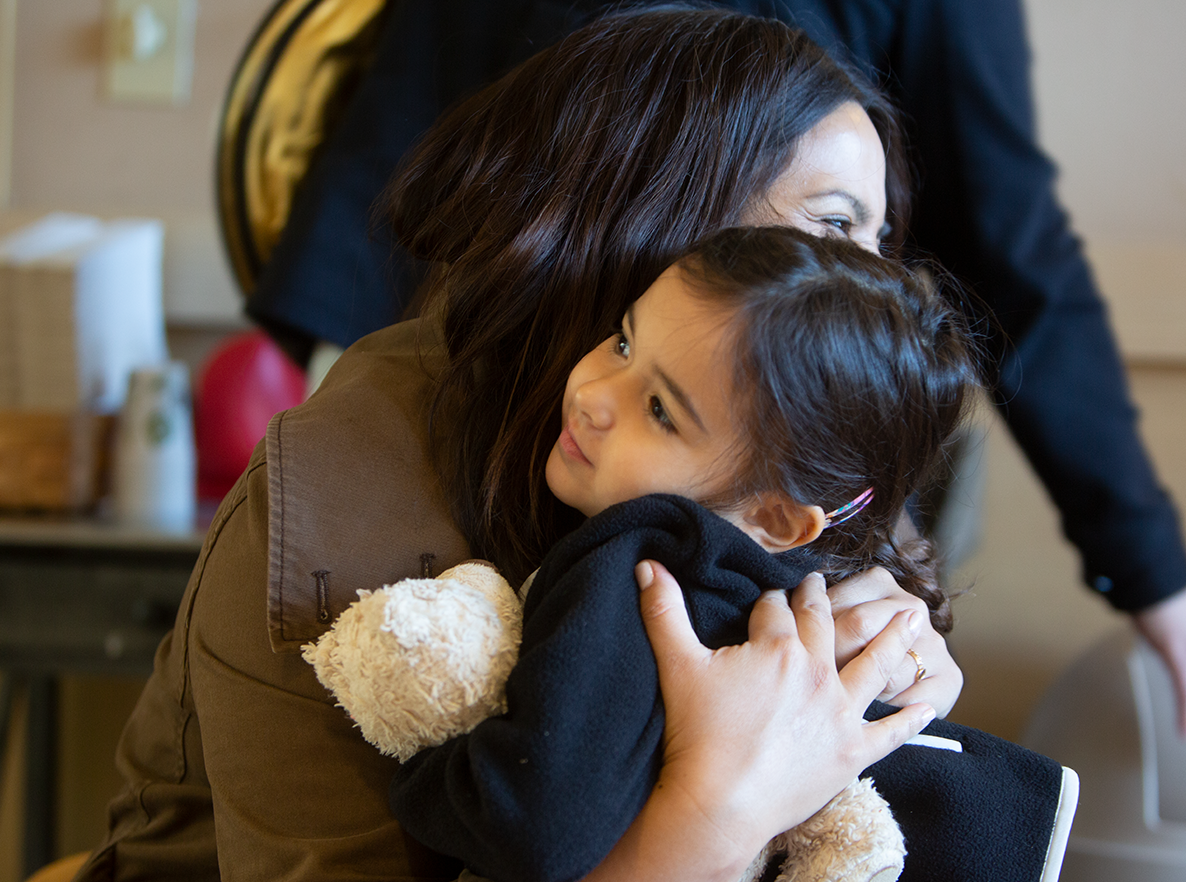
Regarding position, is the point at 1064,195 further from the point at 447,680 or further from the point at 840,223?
the point at 447,680

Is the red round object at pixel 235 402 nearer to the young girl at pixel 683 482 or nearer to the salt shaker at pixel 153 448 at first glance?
the salt shaker at pixel 153 448

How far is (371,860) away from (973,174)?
0.91 metres

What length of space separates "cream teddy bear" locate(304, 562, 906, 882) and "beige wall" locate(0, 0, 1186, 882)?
1.19 metres

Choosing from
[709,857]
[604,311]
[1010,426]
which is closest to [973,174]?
[1010,426]

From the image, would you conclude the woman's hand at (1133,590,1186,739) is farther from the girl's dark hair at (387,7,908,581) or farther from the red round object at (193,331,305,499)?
the red round object at (193,331,305,499)

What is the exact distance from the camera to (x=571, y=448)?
2.08ft

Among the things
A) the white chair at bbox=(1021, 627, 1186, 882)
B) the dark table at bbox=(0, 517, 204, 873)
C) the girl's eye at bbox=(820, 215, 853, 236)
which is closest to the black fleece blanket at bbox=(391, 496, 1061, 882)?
the girl's eye at bbox=(820, 215, 853, 236)

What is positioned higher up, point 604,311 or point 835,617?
point 604,311

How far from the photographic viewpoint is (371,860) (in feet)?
1.96

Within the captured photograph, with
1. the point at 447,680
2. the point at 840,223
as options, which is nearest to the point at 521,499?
the point at 447,680

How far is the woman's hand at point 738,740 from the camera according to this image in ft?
1.75

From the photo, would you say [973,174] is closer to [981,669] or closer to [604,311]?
[604,311]

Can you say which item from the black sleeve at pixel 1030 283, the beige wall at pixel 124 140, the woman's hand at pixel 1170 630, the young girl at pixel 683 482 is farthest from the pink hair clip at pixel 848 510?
the beige wall at pixel 124 140

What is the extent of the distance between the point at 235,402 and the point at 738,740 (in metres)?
1.36
